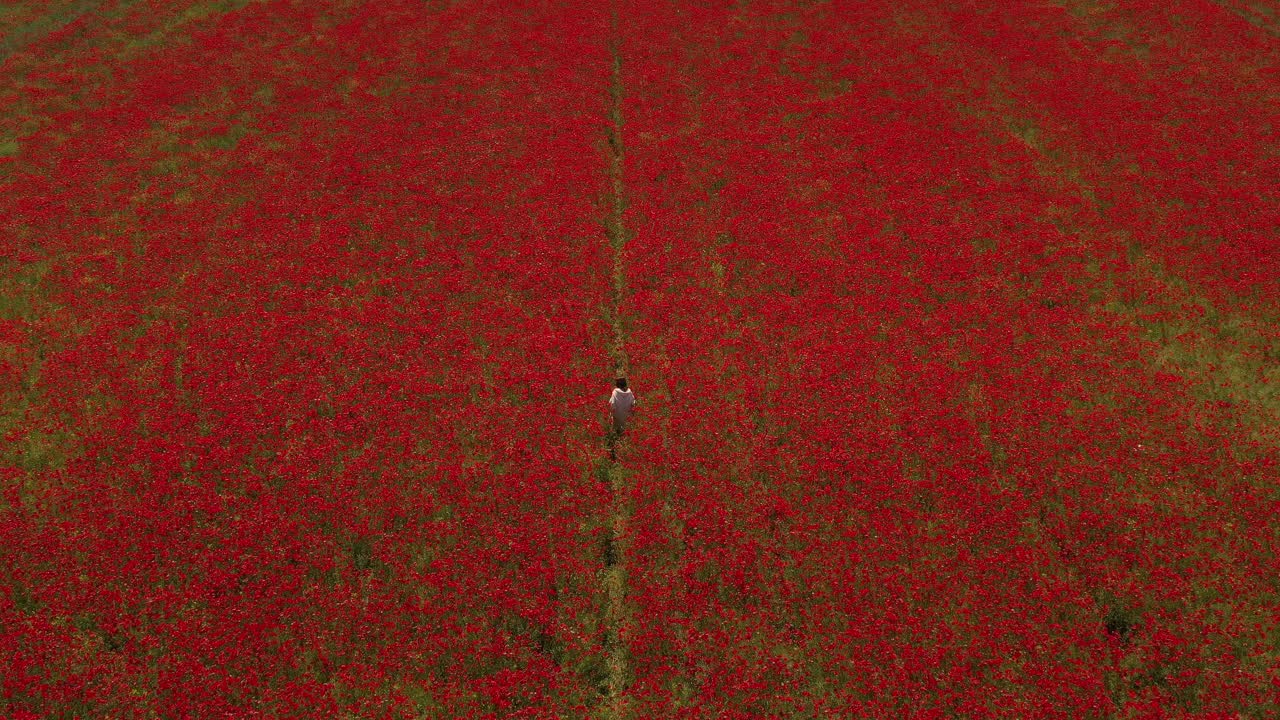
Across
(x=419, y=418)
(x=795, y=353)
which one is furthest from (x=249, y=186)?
(x=795, y=353)

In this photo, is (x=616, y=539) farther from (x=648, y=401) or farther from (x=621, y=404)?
(x=648, y=401)

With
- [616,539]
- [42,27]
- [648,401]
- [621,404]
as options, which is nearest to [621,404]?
[621,404]

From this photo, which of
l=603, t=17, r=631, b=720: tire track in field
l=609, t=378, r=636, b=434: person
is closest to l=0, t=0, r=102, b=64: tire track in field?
l=603, t=17, r=631, b=720: tire track in field

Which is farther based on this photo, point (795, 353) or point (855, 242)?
point (855, 242)

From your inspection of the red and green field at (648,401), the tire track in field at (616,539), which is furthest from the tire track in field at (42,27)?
the tire track in field at (616,539)


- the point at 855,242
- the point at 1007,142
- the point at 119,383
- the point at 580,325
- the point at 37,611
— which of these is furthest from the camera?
the point at 1007,142

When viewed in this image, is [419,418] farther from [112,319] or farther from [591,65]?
→ [591,65]

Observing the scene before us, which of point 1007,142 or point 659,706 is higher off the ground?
point 1007,142

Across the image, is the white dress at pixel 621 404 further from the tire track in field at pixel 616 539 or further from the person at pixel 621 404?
the tire track in field at pixel 616 539
